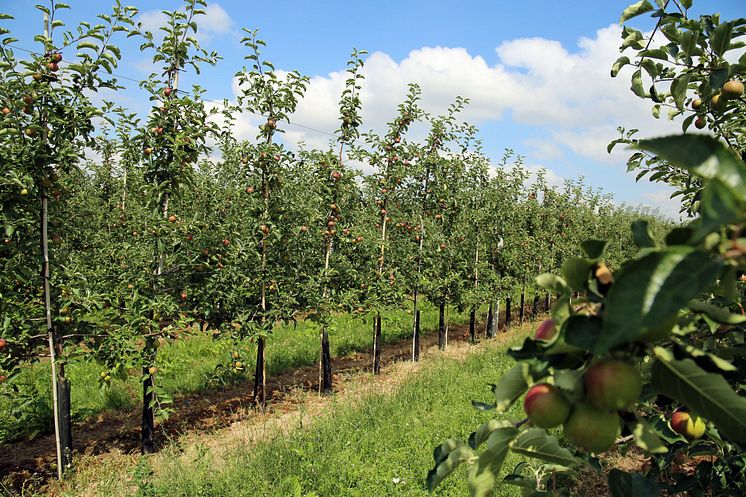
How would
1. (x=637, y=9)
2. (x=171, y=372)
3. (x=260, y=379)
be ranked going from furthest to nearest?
1. (x=171, y=372)
2. (x=260, y=379)
3. (x=637, y=9)

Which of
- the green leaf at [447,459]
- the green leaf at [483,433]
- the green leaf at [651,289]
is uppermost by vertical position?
the green leaf at [651,289]

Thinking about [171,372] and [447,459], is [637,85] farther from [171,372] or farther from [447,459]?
[171,372]

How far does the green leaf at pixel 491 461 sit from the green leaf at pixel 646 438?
21 centimetres

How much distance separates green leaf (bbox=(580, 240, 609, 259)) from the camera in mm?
669

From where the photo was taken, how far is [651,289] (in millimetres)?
459

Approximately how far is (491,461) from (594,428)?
0.23m

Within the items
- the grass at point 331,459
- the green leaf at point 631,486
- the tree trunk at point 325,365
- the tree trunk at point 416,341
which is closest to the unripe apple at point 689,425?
the green leaf at point 631,486

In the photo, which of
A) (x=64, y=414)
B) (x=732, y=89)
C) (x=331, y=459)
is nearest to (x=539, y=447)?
(x=732, y=89)

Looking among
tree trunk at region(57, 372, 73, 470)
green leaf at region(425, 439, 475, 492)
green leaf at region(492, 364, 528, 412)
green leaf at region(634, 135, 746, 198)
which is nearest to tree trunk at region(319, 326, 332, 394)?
tree trunk at region(57, 372, 73, 470)

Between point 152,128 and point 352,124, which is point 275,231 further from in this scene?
point 352,124

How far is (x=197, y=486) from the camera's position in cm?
437

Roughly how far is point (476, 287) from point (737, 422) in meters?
11.7

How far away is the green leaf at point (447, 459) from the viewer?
940mm

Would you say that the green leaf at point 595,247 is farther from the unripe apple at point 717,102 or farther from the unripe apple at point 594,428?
the unripe apple at point 717,102
